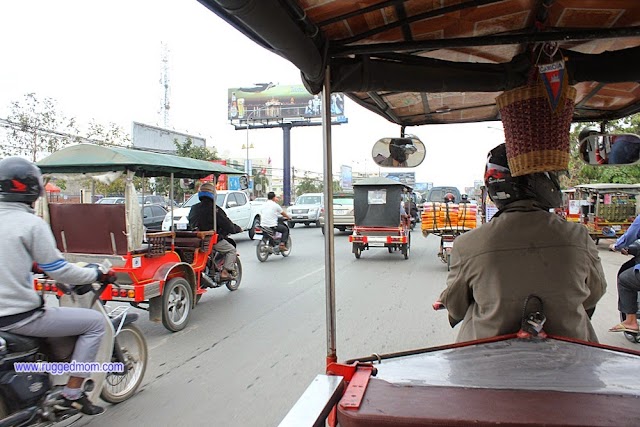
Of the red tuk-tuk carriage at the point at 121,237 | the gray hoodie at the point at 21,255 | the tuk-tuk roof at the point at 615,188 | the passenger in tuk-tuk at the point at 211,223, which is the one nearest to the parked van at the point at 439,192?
the tuk-tuk roof at the point at 615,188

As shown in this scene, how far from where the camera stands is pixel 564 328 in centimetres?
198

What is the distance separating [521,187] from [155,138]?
134 ft

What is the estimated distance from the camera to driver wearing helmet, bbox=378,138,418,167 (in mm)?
3703

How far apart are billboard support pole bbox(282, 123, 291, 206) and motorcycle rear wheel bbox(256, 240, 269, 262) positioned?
95.4 ft

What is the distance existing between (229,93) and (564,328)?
49.1 m

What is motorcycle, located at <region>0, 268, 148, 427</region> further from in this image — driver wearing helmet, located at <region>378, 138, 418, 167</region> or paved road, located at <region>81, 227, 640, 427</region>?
driver wearing helmet, located at <region>378, 138, 418, 167</region>

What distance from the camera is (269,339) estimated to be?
569 centimetres

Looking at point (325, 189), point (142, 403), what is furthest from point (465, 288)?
point (142, 403)

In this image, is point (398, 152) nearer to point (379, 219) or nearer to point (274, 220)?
point (274, 220)

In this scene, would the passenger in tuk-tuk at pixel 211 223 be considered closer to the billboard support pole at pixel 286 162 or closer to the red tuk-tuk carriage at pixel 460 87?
the red tuk-tuk carriage at pixel 460 87

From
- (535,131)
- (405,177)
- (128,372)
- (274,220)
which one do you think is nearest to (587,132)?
(535,131)

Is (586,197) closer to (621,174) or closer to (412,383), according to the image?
(621,174)

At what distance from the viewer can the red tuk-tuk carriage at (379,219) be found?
12.6m

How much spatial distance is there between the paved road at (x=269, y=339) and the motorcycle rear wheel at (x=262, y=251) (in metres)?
1.76
